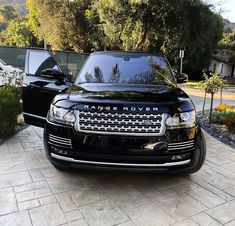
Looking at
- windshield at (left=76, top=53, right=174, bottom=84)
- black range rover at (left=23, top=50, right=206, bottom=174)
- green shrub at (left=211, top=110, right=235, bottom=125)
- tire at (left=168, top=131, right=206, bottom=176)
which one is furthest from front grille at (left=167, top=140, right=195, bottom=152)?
green shrub at (left=211, top=110, right=235, bottom=125)

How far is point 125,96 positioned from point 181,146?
793mm

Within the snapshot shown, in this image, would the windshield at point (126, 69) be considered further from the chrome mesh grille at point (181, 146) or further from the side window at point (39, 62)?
the chrome mesh grille at point (181, 146)

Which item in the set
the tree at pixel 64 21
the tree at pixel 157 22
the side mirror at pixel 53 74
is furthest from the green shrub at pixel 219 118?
the tree at pixel 64 21

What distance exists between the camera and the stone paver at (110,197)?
2.59 m

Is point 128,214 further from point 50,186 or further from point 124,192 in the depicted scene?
point 50,186

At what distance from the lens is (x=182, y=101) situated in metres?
3.00

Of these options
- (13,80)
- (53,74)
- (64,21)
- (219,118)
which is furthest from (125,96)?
(64,21)

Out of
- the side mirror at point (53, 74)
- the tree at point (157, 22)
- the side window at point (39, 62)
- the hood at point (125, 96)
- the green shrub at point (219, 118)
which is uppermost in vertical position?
the tree at point (157, 22)

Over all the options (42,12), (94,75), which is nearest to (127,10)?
(42,12)

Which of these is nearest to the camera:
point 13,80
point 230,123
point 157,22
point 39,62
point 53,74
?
point 53,74

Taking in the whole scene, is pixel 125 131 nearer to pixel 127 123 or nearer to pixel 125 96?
pixel 127 123

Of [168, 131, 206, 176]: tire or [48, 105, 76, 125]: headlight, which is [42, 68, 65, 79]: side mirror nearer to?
[48, 105, 76, 125]: headlight

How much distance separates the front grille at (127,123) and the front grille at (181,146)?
18 centimetres

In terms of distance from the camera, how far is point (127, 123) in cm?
278
